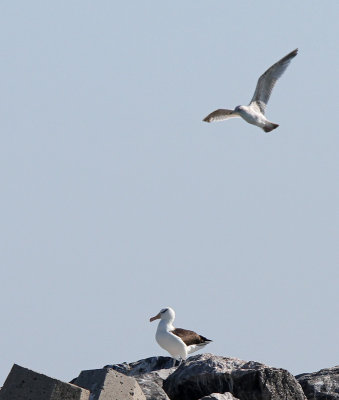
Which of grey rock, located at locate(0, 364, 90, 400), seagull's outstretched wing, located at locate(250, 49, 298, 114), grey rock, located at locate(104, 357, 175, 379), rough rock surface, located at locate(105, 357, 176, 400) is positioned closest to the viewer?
grey rock, located at locate(0, 364, 90, 400)

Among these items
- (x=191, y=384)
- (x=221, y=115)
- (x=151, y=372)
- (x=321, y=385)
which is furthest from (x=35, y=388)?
(x=221, y=115)

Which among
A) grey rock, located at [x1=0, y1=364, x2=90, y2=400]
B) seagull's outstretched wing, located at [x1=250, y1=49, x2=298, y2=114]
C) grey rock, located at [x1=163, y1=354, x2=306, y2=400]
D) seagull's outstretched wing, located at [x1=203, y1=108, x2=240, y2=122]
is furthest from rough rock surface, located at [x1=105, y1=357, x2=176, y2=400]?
seagull's outstretched wing, located at [x1=250, y1=49, x2=298, y2=114]

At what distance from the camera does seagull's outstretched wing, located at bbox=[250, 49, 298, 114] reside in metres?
28.4

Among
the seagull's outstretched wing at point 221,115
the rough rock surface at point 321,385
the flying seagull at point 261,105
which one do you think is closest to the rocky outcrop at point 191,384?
the rough rock surface at point 321,385

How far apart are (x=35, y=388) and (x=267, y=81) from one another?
50.2 ft

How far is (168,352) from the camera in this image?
26500mm

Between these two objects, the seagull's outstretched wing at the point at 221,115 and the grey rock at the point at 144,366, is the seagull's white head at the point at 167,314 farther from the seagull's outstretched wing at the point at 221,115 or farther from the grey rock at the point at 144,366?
the grey rock at the point at 144,366

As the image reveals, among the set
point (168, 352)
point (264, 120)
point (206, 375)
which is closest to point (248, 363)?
point (206, 375)

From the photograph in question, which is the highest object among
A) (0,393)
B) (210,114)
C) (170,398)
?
(210,114)

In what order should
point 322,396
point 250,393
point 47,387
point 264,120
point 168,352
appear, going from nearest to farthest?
point 47,387 < point 250,393 < point 322,396 < point 168,352 < point 264,120

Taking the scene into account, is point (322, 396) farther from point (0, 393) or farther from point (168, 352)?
point (168, 352)

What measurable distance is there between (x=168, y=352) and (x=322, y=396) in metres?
8.66

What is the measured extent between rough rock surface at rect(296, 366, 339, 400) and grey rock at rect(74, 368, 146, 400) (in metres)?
3.70

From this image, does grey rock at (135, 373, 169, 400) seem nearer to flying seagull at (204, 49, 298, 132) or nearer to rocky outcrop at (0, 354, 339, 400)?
rocky outcrop at (0, 354, 339, 400)
